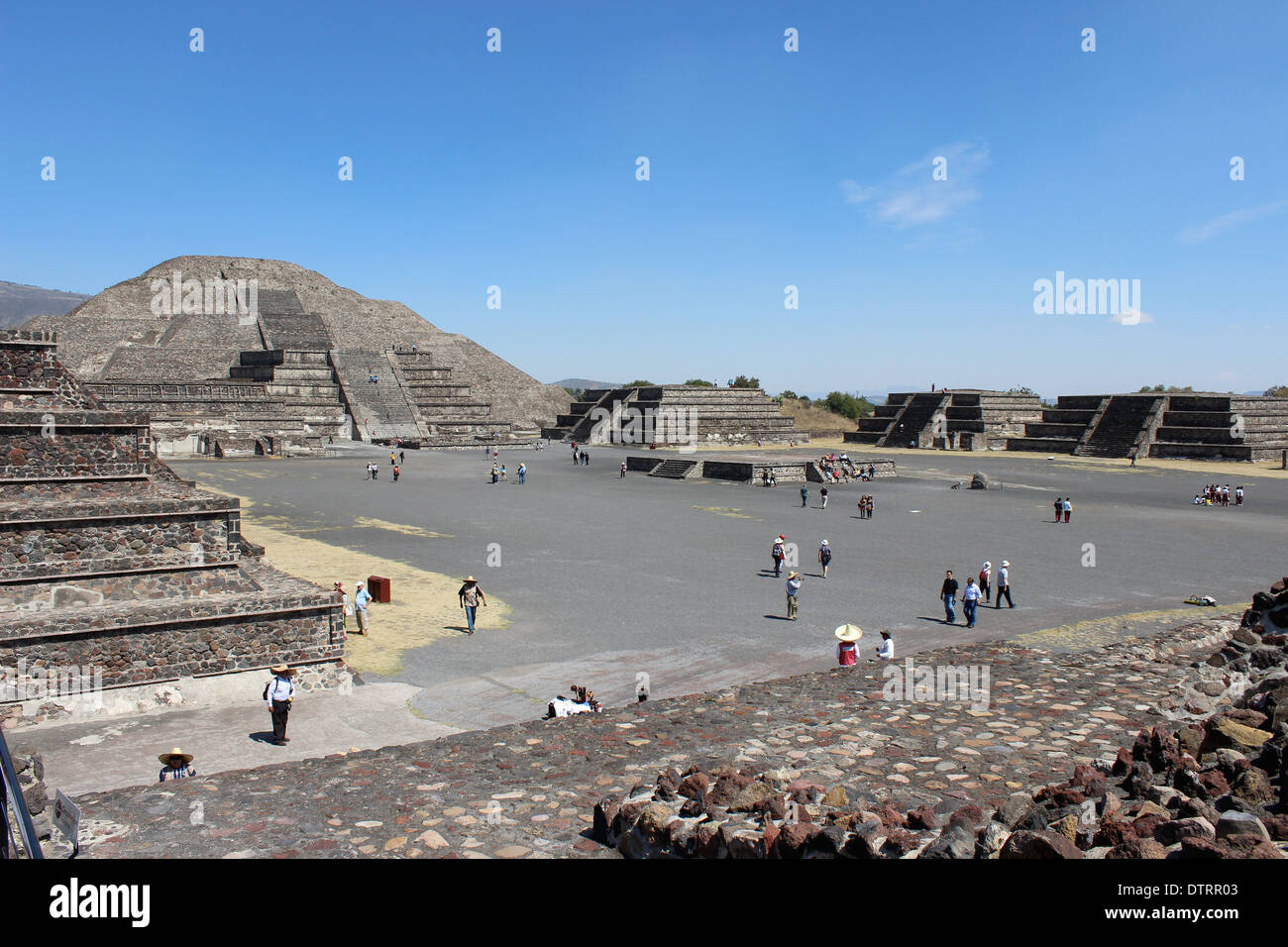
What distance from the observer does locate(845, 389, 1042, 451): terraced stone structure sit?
60969 mm

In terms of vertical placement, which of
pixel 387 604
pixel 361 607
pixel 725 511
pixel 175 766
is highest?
pixel 725 511

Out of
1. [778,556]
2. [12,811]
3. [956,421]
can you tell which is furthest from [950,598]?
[956,421]

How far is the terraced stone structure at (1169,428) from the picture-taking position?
5038 cm

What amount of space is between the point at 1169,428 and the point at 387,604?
54.0m

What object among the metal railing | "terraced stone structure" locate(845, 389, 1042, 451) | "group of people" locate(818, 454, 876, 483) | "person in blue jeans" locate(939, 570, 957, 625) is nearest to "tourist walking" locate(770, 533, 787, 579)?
"person in blue jeans" locate(939, 570, 957, 625)

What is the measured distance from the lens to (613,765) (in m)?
6.86

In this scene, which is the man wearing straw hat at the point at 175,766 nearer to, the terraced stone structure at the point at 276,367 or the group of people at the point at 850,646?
the group of people at the point at 850,646

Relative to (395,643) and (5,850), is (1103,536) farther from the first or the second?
(5,850)

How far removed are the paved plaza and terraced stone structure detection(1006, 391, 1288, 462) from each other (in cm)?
1558

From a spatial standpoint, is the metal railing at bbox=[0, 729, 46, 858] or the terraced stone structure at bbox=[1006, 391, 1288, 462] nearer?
the metal railing at bbox=[0, 729, 46, 858]

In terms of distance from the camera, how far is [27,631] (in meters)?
9.83

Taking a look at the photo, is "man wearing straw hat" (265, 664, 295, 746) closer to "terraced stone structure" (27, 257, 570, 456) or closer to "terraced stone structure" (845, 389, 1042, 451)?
"terraced stone structure" (27, 257, 570, 456)

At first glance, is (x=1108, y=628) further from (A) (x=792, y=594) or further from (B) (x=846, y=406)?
(B) (x=846, y=406)

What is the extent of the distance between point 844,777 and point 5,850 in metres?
4.98
